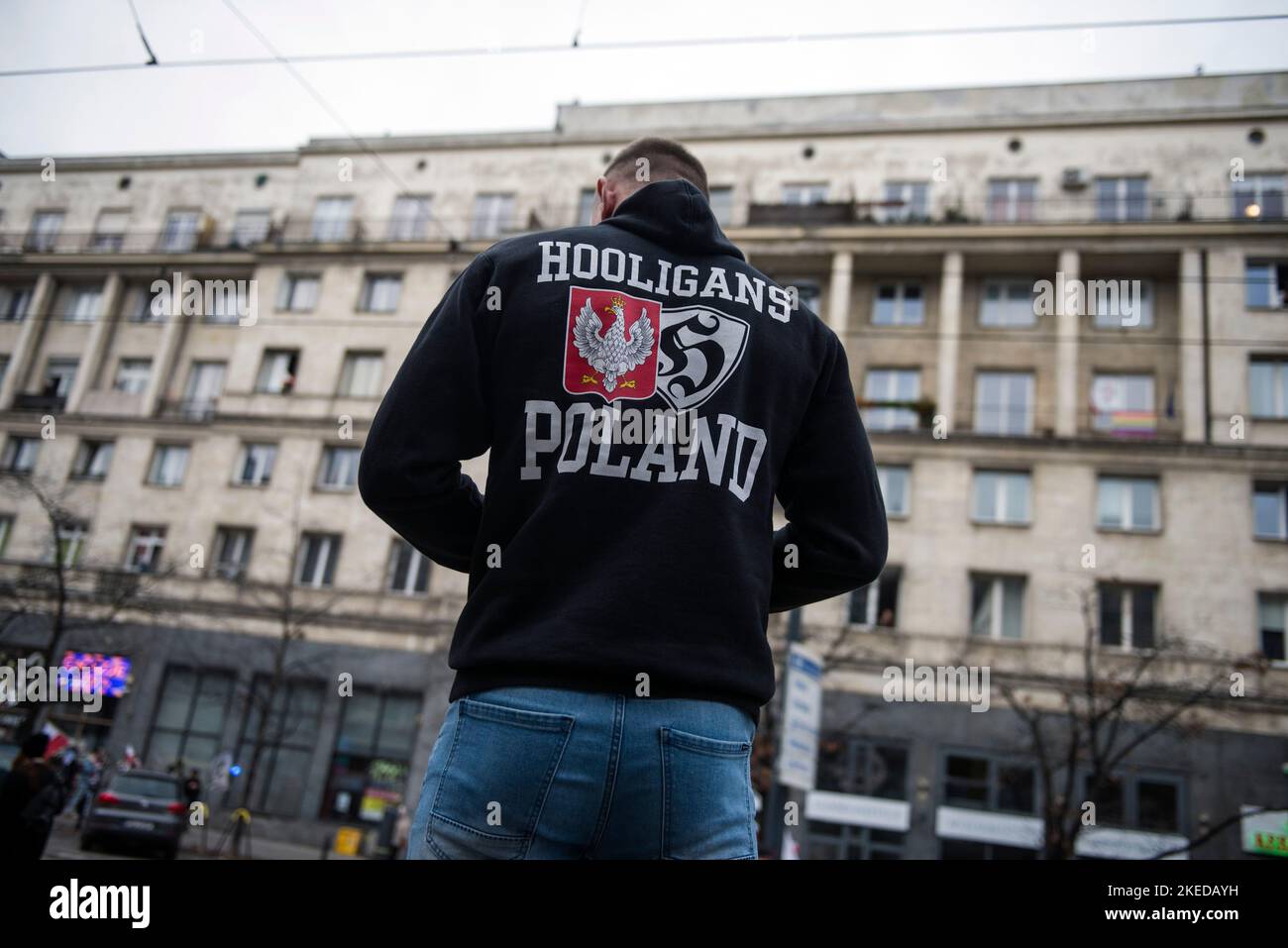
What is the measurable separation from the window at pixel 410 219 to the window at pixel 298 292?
3.55 m

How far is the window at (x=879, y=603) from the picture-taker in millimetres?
29891

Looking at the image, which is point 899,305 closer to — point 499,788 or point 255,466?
point 255,466

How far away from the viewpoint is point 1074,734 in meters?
20.9

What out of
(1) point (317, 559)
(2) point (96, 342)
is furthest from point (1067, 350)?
(2) point (96, 342)

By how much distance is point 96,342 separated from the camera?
39.6 meters

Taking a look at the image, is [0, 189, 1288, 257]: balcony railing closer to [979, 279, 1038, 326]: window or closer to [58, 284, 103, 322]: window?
[58, 284, 103, 322]: window

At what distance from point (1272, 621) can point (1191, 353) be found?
810cm

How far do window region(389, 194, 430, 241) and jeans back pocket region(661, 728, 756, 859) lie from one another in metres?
37.9

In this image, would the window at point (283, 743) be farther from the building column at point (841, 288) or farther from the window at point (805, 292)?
the building column at point (841, 288)

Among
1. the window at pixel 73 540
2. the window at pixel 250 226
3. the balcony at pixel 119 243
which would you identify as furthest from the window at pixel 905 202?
the window at pixel 73 540

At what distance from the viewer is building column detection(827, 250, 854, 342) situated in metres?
33.1

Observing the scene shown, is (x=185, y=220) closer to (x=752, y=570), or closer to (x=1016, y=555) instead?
(x=1016, y=555)

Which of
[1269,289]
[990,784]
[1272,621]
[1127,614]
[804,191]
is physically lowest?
[990,784]
